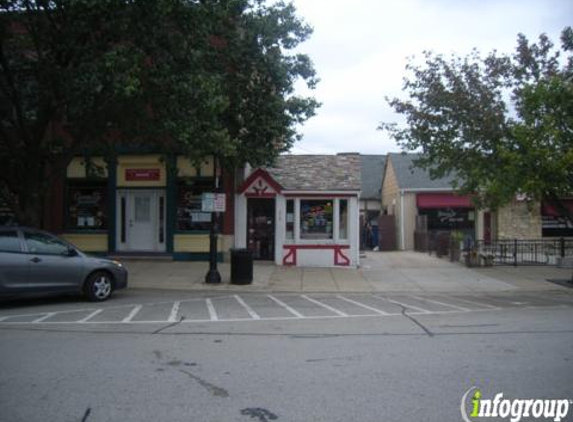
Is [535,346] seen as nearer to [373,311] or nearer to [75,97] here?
[373,311]

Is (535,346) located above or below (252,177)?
below

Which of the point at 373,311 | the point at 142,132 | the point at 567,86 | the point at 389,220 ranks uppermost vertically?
the point at 567,86

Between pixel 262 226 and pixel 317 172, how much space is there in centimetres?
269

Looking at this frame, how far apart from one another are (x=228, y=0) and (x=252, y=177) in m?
6.11

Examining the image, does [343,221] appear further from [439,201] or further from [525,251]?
[439,201]

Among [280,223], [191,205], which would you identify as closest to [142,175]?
[191,205]

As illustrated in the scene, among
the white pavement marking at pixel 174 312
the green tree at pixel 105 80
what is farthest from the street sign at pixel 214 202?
the white pavement marking at pixel 174 312

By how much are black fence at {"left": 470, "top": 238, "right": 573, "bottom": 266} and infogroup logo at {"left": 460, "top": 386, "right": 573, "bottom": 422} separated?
1548 centimetres

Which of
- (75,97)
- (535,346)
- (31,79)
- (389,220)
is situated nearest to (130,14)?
(75,97)

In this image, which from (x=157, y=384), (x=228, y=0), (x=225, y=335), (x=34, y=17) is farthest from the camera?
(x=228, y=0)

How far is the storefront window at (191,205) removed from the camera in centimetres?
1953

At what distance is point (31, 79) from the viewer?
613 inches

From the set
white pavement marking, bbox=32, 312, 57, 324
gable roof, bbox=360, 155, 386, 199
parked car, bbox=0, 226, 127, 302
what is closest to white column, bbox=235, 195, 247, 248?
parked car, bbox=0, 226, 127, 302

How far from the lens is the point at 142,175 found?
19.7 metres
